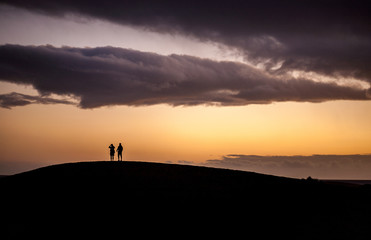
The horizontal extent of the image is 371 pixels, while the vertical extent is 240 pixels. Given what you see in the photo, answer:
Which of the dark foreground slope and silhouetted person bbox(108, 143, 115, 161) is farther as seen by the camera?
silhouetted person bbox(108, 143, 115, 161)

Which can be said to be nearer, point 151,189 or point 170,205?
point 170,205

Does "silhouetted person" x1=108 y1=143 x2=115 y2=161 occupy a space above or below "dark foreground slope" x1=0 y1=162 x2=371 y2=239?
above

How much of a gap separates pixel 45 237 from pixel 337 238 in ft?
66.5

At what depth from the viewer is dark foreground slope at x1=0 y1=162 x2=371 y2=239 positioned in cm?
2944

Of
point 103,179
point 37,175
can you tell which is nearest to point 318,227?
point 103,179

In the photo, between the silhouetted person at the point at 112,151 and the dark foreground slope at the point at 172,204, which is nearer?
the dark foreground slope at the point at 172,204

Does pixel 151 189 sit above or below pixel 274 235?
above

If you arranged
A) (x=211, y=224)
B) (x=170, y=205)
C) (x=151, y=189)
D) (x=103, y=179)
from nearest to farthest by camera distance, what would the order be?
(x=211, y=224), (x=170, y=205), (x=151, y=189), (x=103, y=179)

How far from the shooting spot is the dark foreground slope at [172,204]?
29.4 m

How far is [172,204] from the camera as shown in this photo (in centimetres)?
3341

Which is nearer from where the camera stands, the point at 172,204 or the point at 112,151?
the point at 172,204

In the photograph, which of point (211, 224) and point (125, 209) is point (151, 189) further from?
point (211, 224)

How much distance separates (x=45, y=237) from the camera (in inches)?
1093

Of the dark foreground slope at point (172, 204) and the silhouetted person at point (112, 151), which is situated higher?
the silhouetted person at point (112, 151)
